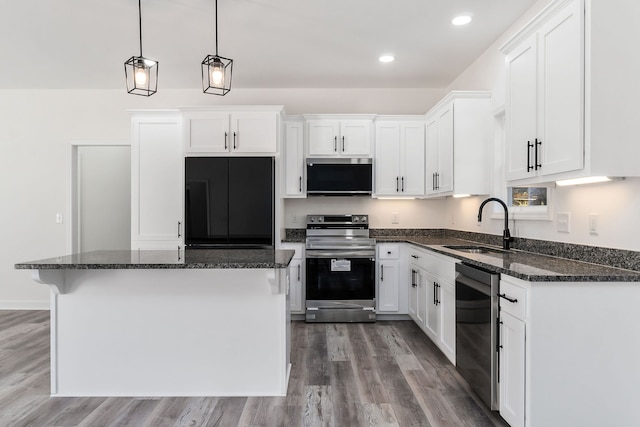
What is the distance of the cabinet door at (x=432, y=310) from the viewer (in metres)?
3.10

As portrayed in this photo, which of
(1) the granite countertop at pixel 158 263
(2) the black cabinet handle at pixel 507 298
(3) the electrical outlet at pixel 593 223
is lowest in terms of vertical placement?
(2) the black cabinet handle at pixel 507 298

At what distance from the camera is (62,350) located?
7.74ft

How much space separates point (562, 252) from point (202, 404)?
2439 mm

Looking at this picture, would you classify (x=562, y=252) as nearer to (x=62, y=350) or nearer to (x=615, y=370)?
(x=615, y=370)

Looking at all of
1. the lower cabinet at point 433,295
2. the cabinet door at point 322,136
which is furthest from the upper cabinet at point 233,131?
the lower cabinet at point 433,295

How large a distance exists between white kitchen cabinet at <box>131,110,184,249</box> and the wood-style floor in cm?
137

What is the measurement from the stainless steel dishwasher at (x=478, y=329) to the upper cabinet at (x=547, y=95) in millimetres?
692

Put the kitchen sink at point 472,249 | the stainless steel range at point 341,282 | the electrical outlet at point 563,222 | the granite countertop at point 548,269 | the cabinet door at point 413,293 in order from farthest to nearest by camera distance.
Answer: the stainless steel range at point 341,282
the cabinet door at point 413,293
the kitchen sink at point 472,249
the electrical outlet at point 563,222
the granite countertop at point 548,269

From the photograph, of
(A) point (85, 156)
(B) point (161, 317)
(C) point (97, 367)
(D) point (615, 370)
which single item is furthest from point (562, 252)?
(A) point (85, 156)

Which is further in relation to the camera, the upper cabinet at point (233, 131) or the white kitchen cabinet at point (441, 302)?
the upper cabinet at point (233, 131)

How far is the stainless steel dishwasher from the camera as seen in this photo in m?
2.03

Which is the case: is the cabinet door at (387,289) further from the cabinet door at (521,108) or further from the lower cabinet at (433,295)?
the cabinet door at (521,108)

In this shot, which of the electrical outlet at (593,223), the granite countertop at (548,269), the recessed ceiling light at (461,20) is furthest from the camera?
Result: the recessed ceiling light at (461,20)

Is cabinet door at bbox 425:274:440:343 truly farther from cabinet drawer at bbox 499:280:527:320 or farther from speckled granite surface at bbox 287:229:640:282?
cabinet drawer at bbox 499:280:527:320
